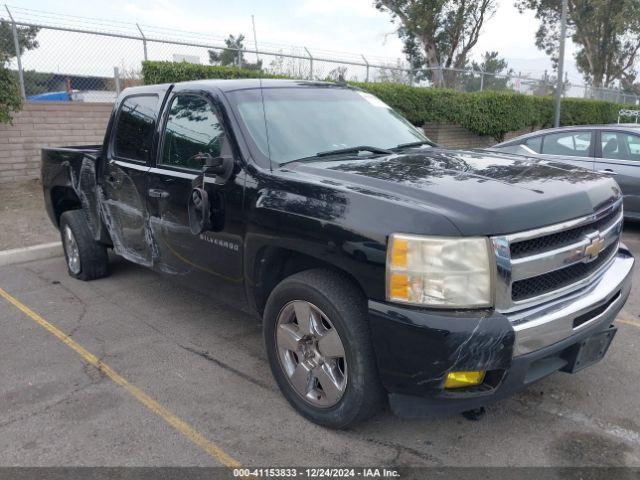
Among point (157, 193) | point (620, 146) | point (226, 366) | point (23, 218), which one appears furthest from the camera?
point (23, 218)

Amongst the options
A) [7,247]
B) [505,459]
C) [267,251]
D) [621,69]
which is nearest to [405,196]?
[267,251]

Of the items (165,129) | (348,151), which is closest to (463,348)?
(348,151)

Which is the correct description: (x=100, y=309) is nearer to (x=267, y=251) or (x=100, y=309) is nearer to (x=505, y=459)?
(x=267, y=251)

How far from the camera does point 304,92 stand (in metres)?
3.99

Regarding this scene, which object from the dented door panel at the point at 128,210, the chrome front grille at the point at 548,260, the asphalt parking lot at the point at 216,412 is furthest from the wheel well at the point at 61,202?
the chrome front grille at the point at 548,260

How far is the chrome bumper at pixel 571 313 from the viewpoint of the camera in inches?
97.1

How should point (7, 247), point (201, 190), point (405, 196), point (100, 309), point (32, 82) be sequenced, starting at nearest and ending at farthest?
point (405, 196) → point (201, 190) → point (100, 309) → point (7, 247) → point (32, 82)

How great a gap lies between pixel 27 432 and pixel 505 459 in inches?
99.9

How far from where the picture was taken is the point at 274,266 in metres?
3.26

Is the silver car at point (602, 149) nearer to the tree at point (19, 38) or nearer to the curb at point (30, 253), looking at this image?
the curb at point (30, 253)

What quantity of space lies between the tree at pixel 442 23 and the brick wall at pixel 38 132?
1833cm

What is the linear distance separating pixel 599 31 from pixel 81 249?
125 feet

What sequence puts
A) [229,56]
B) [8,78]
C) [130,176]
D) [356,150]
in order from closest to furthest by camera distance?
[356,150], [130,176], [8,78], [229,56]

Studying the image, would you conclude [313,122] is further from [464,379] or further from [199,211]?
[464,379]
